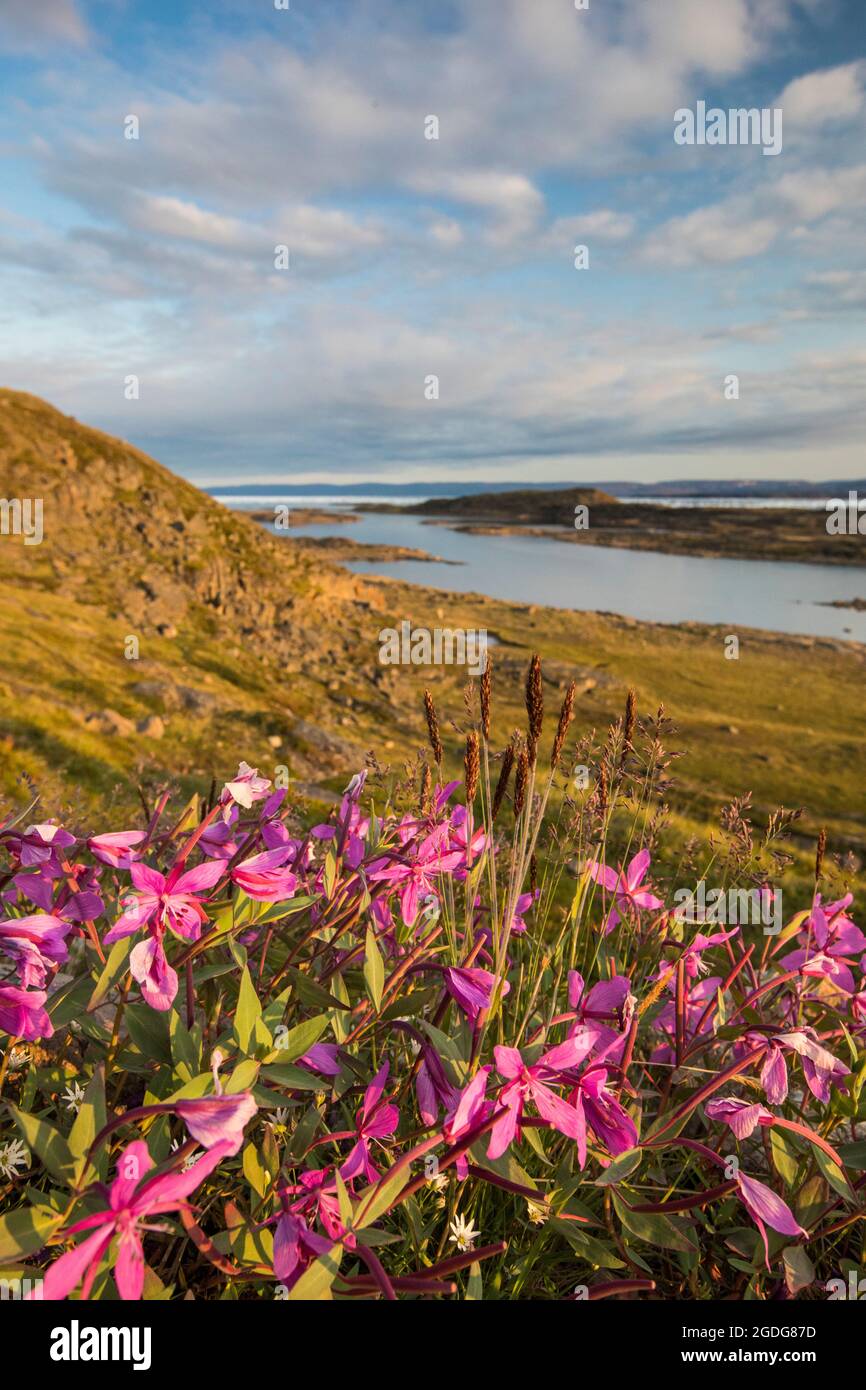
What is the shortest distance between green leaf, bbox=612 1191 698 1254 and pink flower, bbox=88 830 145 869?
63.8 inches

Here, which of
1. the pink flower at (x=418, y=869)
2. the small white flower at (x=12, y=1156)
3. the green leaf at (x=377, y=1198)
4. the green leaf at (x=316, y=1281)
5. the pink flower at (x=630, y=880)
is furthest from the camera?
the pink flower at (x=630, y=880)

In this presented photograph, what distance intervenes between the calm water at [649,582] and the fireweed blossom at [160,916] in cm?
6471

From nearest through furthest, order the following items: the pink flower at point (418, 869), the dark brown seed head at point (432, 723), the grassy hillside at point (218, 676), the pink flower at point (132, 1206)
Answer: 1. the pink flower at point (132, 1206)
2. the dark brown seed head at point (432, 723)
3. the pink flower at point (418, 869)
4. the grassy hillside at point (218, 676)

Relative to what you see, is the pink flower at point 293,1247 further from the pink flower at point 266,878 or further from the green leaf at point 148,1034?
the pink flower at point 266,878

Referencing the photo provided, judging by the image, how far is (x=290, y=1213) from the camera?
1695 millimetres

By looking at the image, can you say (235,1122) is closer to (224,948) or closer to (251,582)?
(224,948)

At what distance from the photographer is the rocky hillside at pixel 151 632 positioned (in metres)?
11.6

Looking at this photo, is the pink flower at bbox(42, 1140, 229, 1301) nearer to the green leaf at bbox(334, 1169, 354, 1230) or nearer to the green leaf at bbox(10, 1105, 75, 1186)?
the green leaf at bbox(10, 1105, 75, 1186)

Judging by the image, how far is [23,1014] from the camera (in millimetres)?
1831

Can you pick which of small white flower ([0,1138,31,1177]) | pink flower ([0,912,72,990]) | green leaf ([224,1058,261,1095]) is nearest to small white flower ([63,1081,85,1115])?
small white flower ([0,1138,31,1177])

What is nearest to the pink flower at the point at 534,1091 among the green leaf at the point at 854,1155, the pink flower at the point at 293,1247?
the pink flower at the point at 293,1247

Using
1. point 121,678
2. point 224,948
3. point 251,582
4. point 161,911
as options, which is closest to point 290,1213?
point 161,911

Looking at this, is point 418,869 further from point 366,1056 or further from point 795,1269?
point 795,1269

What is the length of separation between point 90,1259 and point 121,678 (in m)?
14.3
